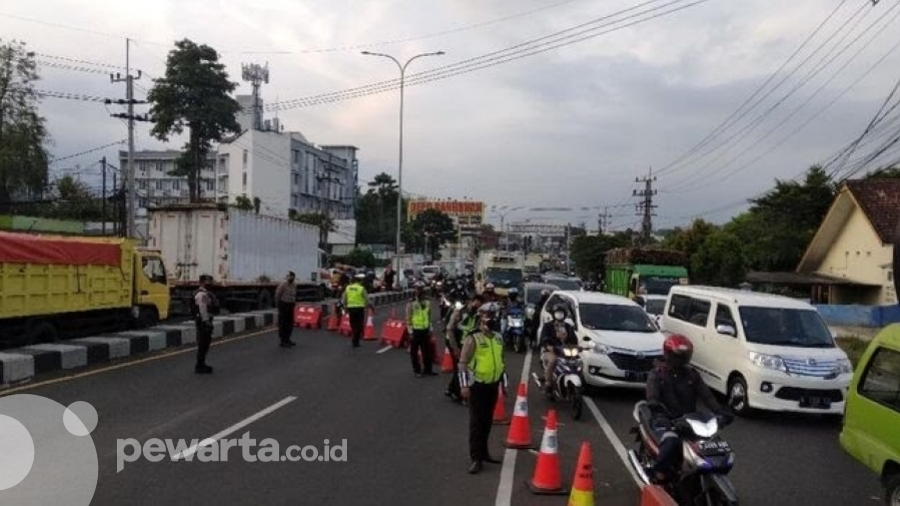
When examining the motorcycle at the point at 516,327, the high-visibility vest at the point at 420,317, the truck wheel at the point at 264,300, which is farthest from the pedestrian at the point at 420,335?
the truck wheel at the point at 264,300

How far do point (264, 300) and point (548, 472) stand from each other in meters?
24.2

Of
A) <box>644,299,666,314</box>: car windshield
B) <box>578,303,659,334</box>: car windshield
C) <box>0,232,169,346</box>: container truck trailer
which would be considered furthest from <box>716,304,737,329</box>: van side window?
<box>0,232,169,346</box>: container truck trailer

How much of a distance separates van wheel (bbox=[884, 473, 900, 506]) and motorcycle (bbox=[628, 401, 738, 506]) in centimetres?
125

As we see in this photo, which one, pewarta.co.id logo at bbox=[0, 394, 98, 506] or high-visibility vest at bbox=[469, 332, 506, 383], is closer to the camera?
pewarta.co.id logo at bbox=[0, 394, 98, 506]

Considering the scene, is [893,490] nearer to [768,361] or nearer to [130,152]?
[768,361]

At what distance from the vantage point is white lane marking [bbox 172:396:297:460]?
8.24 m

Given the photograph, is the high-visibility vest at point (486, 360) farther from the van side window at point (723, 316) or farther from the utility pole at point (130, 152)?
the utility pole at point (130, 152)

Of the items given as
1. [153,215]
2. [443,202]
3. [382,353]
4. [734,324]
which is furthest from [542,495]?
[443,202]

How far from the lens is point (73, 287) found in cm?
1689

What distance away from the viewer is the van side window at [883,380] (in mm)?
6680

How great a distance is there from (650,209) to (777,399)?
62.9 meters

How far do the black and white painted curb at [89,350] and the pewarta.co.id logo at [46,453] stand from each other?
1851 millimetres

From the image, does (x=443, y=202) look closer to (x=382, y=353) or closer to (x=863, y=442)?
(x=382, y=353)

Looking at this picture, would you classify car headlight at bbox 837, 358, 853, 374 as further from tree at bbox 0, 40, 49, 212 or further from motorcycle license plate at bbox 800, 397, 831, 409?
tree at bbox 0, 40, 49, 212
